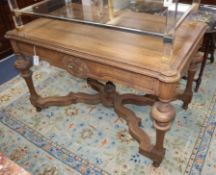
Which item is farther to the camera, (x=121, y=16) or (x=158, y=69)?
(x=121, y=16)

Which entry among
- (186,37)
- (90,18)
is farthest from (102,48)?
(186,37)

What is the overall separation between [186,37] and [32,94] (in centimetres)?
116

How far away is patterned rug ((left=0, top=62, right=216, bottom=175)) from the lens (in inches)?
55.6

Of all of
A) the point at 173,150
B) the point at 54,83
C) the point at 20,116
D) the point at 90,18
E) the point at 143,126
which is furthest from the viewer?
the point at 54,83

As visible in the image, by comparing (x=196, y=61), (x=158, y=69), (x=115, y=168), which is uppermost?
(x=158, y=69)

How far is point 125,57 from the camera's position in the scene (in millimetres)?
1071

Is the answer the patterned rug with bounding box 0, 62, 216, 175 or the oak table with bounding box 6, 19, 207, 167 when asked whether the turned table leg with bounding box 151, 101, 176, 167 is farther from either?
the patterned rug with bounding box 0, 62, 216, 175

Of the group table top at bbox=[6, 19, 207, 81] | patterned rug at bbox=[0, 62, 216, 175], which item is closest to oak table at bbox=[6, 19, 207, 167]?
A: table top at bbox=[6, 19, 207, 81]

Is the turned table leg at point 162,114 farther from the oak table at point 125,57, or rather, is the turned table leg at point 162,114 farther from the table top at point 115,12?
the table top at point 115,12

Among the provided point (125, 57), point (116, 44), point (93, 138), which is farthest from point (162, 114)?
point (93, 138)

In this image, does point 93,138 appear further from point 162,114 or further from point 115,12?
point 115,12

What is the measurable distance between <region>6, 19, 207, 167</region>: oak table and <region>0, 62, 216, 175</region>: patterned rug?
0.12m

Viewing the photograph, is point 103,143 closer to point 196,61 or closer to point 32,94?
point 32,94

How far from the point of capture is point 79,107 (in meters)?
1.88
